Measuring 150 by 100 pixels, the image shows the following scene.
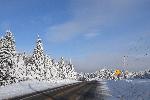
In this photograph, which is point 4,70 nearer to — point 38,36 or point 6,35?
point 6,35

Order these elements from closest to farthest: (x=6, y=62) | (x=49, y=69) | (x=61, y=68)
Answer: (x=6, y=62) → (x=49, y=69) → (x=61, y=68)

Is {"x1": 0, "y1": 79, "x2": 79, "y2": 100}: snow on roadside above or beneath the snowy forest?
beneath

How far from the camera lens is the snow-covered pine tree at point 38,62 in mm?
79250

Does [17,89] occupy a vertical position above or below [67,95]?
above

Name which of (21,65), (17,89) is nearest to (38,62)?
(21,65)

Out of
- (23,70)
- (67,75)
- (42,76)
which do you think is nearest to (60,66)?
(67,75)

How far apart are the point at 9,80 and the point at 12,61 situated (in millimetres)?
3452

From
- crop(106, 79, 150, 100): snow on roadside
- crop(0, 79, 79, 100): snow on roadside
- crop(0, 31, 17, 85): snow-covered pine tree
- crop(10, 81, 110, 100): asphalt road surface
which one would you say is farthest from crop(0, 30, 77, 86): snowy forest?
crop(106, 79, 150, 100): snow on roadside

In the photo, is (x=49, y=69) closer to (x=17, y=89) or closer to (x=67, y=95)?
(x=17, y=89)

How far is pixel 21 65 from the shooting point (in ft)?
250

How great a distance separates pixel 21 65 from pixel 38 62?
20.9 ft

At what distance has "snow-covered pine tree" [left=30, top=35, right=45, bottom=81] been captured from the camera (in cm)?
7925

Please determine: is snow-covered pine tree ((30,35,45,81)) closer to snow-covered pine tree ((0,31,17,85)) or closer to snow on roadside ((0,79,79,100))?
snow-covered pine tree ((0,31,17,85))

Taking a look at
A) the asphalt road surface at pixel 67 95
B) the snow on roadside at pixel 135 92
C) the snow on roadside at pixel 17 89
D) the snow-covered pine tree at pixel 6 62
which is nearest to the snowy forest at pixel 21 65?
the snow-covered pine tree at pixel 6 62
